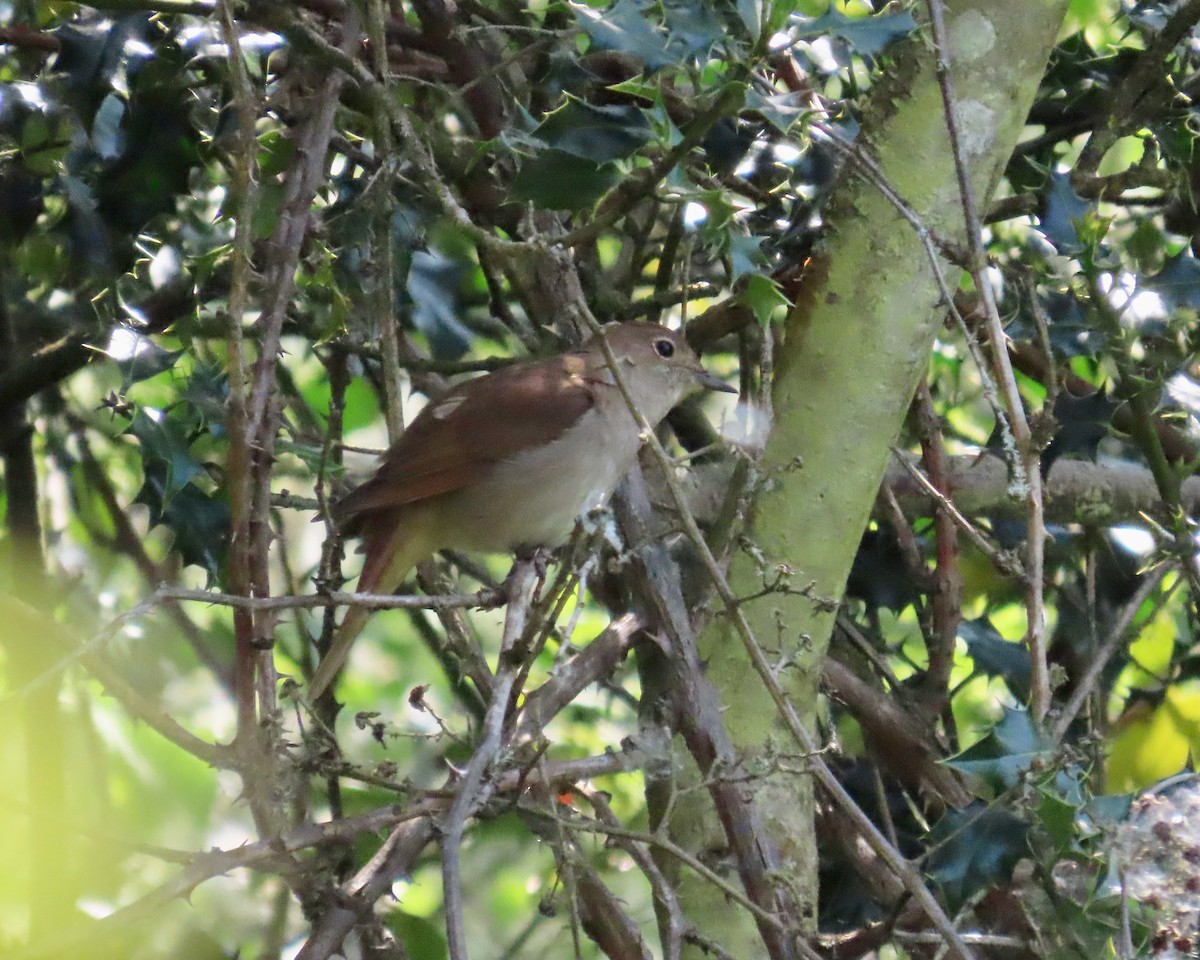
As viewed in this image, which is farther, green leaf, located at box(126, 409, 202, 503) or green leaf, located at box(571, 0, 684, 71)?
green leaf, located at box(126, 409, 202, 503)

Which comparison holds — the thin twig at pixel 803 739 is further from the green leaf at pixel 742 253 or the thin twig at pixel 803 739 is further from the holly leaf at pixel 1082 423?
the holly leaf at pixel 1082 423

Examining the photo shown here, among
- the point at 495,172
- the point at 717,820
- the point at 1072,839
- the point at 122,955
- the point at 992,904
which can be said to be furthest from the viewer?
the point at 495,172

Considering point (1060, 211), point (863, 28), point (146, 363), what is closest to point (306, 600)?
point (146, 363)

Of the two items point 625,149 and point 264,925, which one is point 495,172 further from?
point 264,925

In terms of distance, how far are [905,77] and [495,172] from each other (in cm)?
101

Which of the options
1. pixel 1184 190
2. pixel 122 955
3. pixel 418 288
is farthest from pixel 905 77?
pixel 122 955

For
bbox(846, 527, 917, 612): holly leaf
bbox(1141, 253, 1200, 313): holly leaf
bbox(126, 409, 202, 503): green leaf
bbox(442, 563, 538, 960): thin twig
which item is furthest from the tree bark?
bbox(126, 409, 202, 503): green leaf

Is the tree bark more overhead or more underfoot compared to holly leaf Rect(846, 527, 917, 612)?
more overhead

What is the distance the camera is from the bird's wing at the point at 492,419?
159 inches

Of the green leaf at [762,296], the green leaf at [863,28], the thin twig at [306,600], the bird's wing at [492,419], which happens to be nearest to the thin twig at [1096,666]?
the green leaf at [762,296]

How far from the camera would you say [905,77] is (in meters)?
3.14

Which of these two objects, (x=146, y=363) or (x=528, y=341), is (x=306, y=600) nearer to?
(x=146, y=363)

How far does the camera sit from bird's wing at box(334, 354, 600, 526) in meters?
4.04

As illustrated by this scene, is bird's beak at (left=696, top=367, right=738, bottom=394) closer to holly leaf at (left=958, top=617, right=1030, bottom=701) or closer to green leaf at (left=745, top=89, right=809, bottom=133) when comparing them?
holly leaf at (left=958, top=617, right=1030, bottom=701)
